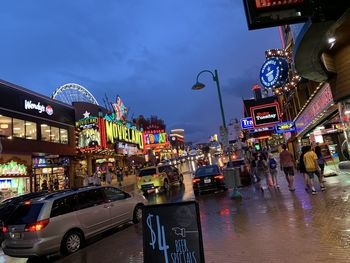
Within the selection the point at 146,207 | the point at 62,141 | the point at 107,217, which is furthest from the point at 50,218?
the point at 62,141

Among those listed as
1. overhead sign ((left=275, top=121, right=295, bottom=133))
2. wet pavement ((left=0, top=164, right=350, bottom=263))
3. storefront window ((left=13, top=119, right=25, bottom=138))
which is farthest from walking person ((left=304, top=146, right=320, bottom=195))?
storefront window ((left=13, top=119, right=25, bottom=138))

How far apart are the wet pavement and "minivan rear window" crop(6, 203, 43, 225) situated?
4.16 feet

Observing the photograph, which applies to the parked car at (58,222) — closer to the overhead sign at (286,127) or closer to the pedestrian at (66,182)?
the overhead sign at (286,127)

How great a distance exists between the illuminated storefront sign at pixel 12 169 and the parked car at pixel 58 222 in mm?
16536

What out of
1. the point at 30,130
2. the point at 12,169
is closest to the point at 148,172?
the point at 12,169

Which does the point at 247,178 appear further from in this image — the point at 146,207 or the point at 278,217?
the point at 146,207

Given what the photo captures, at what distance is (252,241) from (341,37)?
22.5 ft

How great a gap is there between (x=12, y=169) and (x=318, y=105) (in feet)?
70.8

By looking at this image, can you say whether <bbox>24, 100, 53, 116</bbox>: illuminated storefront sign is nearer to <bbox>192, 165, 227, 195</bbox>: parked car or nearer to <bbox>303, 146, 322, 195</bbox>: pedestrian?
<bbox>192, 165, 227, 195</bbox>: parked car

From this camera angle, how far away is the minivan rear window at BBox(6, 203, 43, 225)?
8578 millimetres

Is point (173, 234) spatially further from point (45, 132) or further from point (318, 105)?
point (45, 132)

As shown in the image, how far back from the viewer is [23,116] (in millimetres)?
27688

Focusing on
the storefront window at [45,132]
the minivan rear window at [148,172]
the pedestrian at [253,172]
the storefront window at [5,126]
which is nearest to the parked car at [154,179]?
the minivan rear window at [148,172]

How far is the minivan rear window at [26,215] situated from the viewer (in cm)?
858
